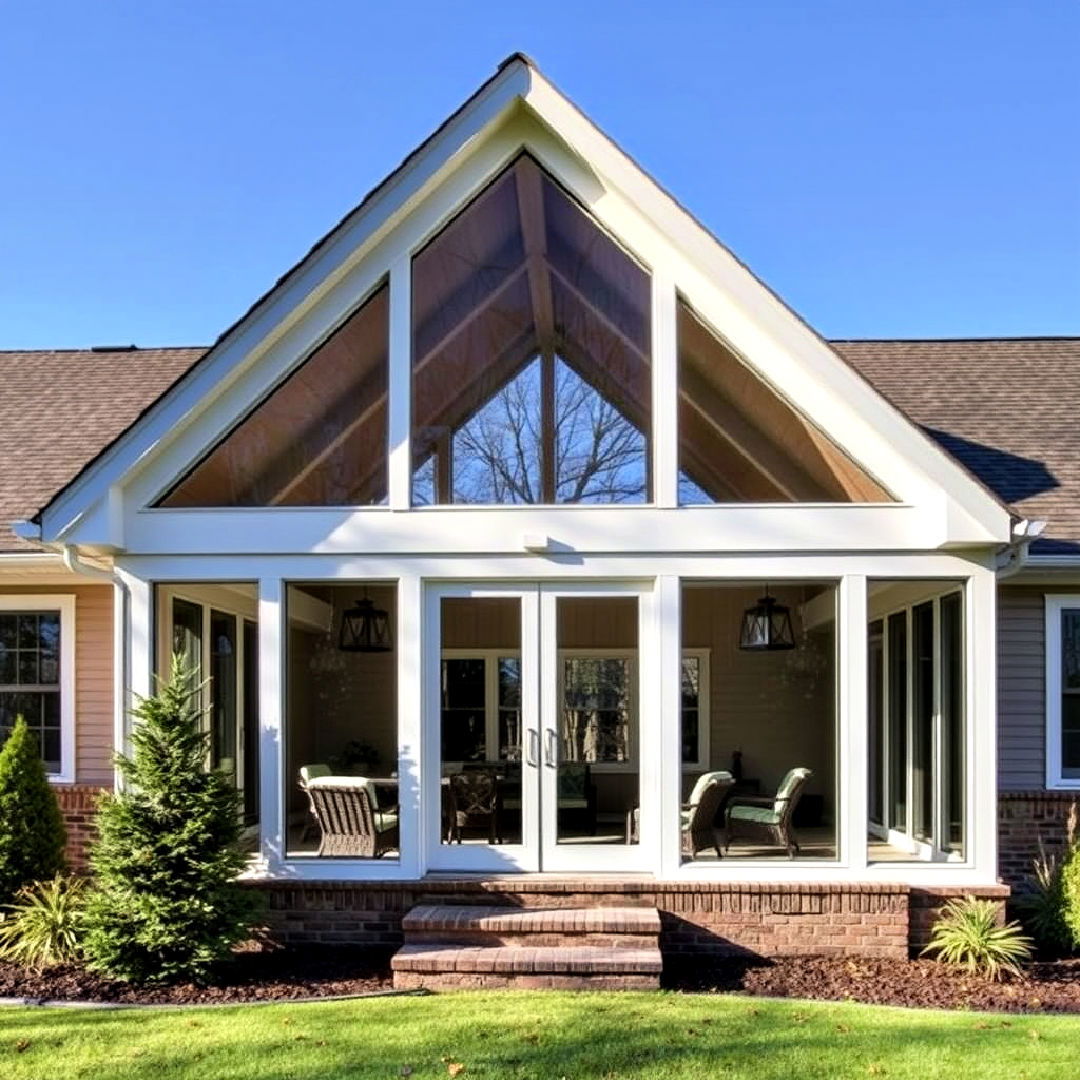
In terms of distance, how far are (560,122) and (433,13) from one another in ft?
10.4

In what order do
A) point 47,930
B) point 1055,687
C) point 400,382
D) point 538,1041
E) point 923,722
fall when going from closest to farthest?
point 538,1041 → point 47,930 → point 400,382 → point 923,722 → point 1055,687

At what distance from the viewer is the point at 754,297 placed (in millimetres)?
8312

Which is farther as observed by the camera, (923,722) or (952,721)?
(923,722)

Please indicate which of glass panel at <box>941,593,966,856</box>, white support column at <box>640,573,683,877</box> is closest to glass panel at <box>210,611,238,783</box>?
white support column at <box>640,573,683,877</box>

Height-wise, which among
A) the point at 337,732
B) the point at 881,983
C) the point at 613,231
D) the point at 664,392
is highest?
the point at 613,231

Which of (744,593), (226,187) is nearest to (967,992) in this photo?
(744,593)

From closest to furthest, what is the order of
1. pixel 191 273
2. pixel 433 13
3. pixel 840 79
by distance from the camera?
pixel 433 13 < pixel 840 79 < pixel 191 273

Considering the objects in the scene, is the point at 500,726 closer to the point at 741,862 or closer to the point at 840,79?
the point at 741,862

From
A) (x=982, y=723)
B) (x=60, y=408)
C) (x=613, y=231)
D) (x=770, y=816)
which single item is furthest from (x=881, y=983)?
(x=60, y=408)

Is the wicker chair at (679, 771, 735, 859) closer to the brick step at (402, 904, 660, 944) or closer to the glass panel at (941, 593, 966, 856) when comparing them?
the brick step at (402, 904, 660, 944)

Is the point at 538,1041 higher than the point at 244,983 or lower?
higher

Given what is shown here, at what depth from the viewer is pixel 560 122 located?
838cm

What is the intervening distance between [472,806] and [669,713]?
65.6 inches

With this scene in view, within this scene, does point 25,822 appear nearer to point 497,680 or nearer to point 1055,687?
point 497,680
